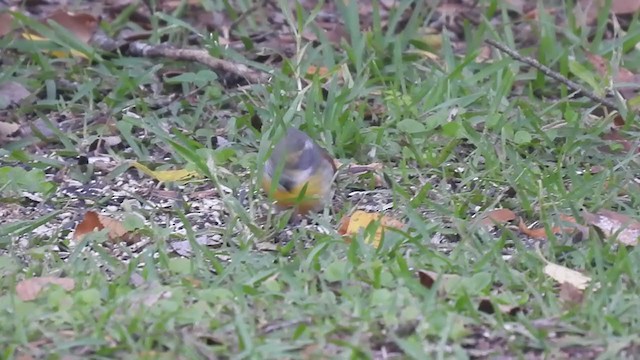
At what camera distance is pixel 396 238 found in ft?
12.8

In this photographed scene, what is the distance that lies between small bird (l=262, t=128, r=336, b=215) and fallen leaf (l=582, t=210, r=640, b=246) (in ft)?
2.83

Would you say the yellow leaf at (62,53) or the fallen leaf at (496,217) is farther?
the yellow leaf at (62,53)

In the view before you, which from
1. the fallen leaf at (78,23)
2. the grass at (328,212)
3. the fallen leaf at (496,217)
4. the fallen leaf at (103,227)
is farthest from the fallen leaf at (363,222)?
the fallen leaf at (78,23)

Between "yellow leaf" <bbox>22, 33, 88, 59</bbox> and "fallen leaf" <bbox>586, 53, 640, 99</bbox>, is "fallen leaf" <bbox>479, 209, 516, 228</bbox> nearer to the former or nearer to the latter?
"fallen leaf" <bbox>586, 53, 640, 99</bbox>

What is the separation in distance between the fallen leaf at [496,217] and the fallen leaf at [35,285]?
4.41 ft

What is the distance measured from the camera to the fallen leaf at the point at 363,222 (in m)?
3.98

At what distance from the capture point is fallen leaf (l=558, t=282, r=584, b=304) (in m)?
3.48

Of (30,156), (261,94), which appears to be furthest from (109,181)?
(261,94)

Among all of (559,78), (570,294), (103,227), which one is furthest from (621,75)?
(103,227)

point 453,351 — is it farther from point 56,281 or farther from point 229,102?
point 229,102

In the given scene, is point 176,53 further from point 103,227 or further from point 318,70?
point 103,227

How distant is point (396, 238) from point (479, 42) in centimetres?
195

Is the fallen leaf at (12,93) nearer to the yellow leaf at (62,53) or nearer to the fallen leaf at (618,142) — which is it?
the yellow leaf at (62,53)

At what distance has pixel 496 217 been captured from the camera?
4.21 m
